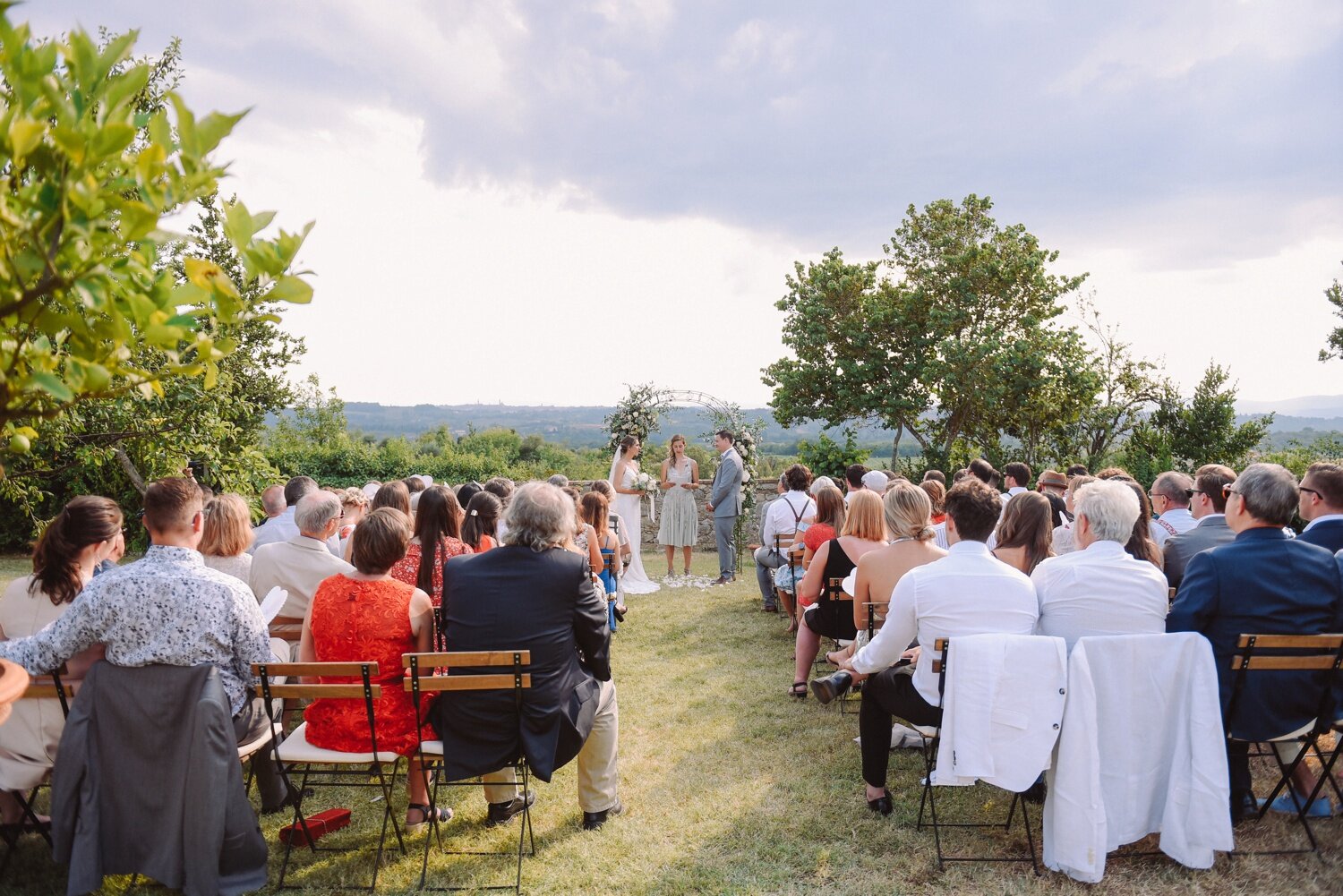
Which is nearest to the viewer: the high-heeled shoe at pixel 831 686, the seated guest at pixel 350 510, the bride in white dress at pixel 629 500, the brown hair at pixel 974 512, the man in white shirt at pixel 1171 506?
the brown hair at pixel 974 512

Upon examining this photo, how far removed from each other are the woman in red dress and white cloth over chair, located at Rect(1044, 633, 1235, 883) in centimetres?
280

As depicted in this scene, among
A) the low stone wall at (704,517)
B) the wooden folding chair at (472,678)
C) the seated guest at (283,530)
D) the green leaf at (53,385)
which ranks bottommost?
the low stone wall at (704,517)

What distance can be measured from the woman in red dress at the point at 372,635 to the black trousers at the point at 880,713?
2166mm

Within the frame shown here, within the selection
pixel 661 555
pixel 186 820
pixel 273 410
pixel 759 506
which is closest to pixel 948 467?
pixel 759 506

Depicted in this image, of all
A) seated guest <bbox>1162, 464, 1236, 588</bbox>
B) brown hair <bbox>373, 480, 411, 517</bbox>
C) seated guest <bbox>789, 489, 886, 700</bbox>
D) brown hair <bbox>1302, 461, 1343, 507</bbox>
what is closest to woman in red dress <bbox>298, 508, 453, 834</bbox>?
brown hair <bbox>373, 480, 411, 517</bbox>

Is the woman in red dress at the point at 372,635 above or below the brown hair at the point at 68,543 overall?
below

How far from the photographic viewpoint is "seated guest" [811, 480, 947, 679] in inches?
193

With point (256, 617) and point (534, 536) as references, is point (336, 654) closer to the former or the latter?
point (256, 617)

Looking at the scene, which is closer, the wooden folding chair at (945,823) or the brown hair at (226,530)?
the wooden folding chair at (945,823)

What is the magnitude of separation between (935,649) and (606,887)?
179cm

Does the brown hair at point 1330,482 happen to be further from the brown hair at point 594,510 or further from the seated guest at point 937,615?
the brown hair at point 594,510

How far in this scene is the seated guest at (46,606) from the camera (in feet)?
11.5

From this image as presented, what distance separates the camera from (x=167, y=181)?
60.3 inches

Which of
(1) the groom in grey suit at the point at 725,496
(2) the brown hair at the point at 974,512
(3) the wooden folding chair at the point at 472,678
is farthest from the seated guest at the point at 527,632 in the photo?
(1) the groom in grey suit at the point at 725,496
